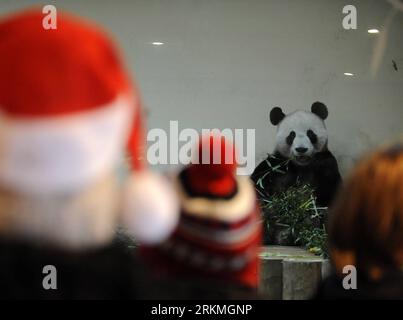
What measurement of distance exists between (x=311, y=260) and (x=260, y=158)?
0.54 metres

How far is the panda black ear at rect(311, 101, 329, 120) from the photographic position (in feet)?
9.18

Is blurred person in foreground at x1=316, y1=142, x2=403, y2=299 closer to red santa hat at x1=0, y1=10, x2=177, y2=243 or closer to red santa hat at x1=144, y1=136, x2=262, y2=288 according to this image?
red santa hat at x1=144, y1=136, x2=262, y2=288

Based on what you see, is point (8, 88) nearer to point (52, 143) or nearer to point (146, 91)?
point (52, 143)

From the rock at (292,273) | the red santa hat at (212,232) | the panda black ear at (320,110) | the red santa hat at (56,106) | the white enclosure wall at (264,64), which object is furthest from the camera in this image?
the panda black ear at (320,110)

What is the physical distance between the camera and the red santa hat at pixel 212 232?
96 cm

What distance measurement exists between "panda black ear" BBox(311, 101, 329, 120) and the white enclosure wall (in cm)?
2

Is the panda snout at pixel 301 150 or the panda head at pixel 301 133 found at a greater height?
the panda head at pixel 301 133

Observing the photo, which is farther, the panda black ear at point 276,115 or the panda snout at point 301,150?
the panda snout at point 301,150

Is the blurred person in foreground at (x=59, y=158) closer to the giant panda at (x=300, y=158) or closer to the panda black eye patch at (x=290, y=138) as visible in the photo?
the giant panda at (x=300, y=158)

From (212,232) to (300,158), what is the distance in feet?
6.46

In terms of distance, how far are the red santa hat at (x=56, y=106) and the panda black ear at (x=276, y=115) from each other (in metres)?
2.11

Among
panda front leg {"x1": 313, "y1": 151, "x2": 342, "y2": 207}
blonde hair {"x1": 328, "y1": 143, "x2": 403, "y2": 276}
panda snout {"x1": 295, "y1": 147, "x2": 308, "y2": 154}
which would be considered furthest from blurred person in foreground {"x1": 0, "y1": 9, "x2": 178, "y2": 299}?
panda snout {"x1": 295, "y1": 147, "x2": 308, "y2": 154}

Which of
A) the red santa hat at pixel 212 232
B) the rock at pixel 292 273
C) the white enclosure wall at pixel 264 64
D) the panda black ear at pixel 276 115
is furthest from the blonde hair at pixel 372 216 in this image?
the panda black ear at pixel 276 115
